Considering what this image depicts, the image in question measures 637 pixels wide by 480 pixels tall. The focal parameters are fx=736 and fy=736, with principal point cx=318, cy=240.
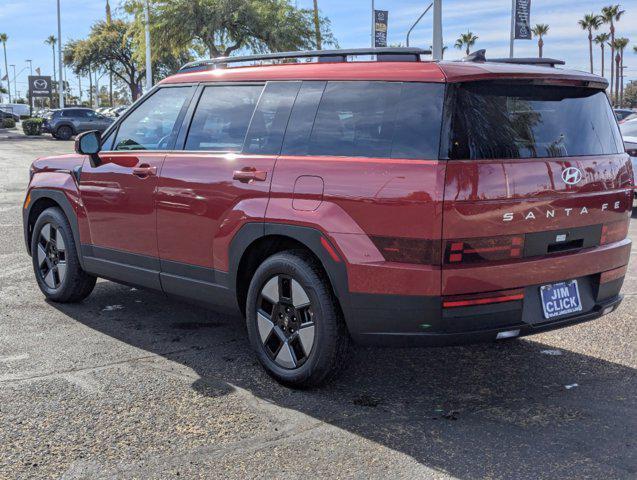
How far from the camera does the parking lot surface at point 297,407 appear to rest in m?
3.29

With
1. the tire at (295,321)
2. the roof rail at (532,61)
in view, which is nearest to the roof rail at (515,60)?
the roof rail at (532,61)

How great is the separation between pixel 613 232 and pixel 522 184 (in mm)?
935

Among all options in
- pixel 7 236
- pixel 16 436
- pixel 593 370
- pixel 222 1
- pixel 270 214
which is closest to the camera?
pixel 16 436

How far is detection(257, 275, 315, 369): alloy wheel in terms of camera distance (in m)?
4.07

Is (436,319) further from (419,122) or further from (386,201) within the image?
(419,122)

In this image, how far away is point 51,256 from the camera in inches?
242

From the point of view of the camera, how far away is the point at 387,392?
4199 mm

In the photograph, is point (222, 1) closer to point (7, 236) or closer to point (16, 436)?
point (7, 236)

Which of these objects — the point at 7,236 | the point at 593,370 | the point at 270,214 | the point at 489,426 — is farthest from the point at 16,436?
the point at 7,236

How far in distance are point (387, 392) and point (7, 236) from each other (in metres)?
6.90

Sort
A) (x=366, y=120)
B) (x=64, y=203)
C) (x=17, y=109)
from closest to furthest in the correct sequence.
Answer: (x=366, y=120) < (x=64, y=203) < (x=17, y=109)

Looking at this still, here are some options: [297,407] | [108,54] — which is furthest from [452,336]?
[108,54]

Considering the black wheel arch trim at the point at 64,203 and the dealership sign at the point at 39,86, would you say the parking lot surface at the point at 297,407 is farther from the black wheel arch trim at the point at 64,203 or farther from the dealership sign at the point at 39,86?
the dealership sign at the point at 39,86

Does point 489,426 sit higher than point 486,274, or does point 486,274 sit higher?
point 486,274
